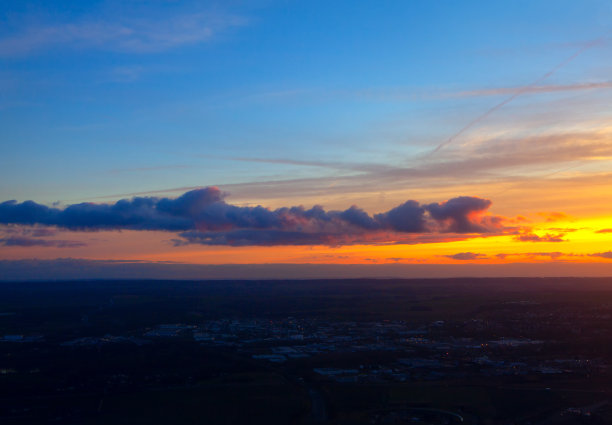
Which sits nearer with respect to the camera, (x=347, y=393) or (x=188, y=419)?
(x=188, y=419)

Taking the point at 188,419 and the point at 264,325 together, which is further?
the point at 264,325

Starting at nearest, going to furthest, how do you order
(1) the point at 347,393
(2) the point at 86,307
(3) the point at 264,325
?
(1) the point at 347,393, (3) the point at 264,325, (2) the point at 86,307

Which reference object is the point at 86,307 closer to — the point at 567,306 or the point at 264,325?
the point at 264,325

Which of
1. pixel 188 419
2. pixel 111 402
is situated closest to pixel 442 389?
pixel 188 419

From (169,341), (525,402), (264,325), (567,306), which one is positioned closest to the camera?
(525,402)

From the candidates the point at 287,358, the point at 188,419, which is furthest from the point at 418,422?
the point at 287,358

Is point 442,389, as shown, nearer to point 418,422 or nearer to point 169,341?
point 418,422
